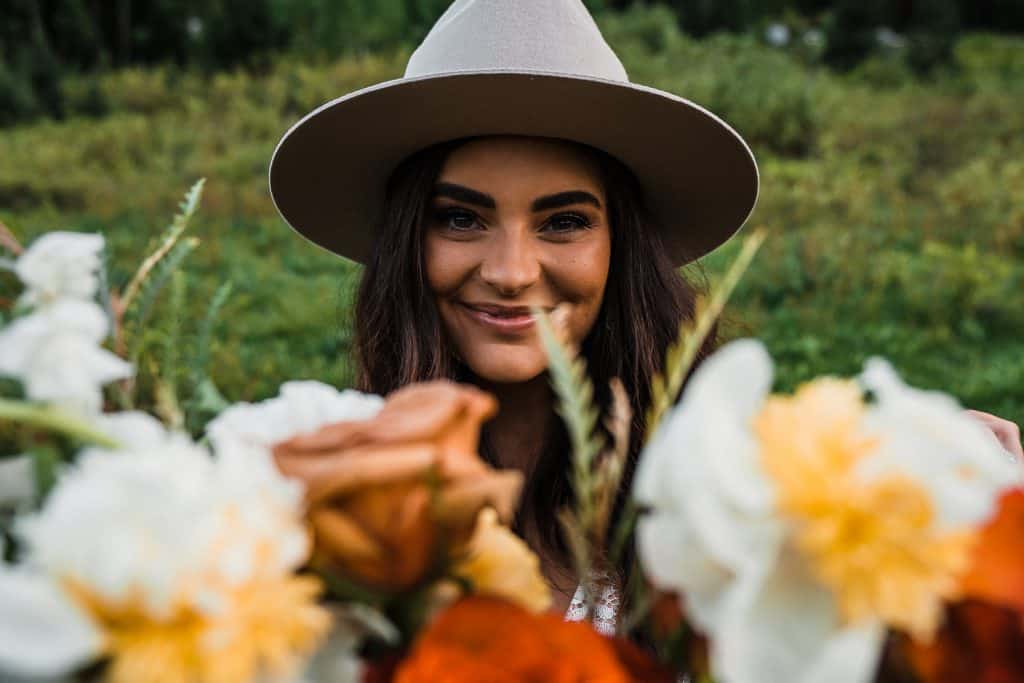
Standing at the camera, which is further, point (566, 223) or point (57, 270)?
point (566, 223)

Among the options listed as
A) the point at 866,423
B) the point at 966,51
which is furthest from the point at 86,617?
the point at 966,51

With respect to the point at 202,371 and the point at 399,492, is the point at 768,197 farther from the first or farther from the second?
the point at 399,492

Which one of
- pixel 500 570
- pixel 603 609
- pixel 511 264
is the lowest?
pixel 603 609

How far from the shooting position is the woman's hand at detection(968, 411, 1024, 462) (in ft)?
5.18

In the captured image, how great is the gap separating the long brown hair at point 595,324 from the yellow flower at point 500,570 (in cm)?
133

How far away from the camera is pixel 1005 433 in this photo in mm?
1629

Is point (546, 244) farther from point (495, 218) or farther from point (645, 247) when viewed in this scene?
point (645, 247)

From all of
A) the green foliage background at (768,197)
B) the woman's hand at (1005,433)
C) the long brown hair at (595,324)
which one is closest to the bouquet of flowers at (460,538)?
the green foliage background at (768,197)

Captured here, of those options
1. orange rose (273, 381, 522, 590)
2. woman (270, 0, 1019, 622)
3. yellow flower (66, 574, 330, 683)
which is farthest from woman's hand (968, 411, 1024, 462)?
yellow flower (66, 574, 330, 683)

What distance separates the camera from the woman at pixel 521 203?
6.04 ft

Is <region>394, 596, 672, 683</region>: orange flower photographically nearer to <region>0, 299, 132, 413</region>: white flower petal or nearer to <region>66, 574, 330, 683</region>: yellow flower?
<region>66, 574, 330, 683</region>: yellow flower

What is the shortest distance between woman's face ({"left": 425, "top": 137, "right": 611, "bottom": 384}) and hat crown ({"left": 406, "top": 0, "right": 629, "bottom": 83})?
13 centimetres

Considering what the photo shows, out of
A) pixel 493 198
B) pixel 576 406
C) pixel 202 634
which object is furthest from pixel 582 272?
pixel 202 634

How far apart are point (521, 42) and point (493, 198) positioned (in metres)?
0.28
